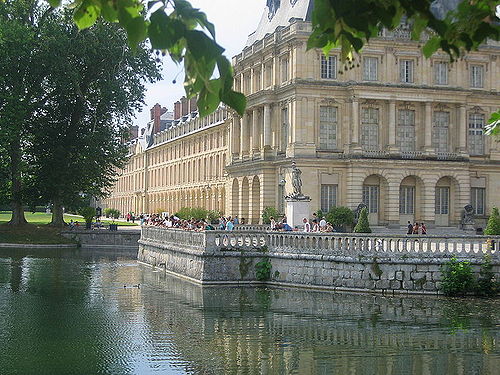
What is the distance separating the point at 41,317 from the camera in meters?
19.1

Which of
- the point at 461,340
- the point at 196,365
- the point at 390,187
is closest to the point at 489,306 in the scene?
the point at 461,340

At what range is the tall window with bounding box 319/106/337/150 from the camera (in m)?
47.3

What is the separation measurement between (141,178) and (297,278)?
8355 cm

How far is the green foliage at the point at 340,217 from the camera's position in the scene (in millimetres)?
43562

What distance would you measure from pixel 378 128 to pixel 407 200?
4.94m

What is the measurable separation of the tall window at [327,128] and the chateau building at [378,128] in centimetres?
6

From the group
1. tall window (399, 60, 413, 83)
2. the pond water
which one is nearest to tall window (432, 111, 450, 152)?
tall window (399, 60, 413, 83)

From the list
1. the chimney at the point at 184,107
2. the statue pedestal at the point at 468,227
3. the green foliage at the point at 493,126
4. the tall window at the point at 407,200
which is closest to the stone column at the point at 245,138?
the tall window at the point at 407,200

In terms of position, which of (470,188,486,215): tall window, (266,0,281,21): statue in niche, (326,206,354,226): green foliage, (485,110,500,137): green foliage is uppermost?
(266,0,281,21): statue in niche

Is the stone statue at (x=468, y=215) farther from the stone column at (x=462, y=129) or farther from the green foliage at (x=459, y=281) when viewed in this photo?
the green foliage at (x=459, y=281)

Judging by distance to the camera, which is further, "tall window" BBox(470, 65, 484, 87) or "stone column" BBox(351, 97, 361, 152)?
"tall window" BBox(470, 65, 484, 87)

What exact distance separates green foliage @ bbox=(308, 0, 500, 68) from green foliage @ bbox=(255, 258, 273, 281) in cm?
2106

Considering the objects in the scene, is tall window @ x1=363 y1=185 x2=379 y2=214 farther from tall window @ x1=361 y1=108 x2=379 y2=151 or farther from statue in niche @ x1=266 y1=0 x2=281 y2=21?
statue in niche @ x1=266 y1=0 x2=281 y2=21

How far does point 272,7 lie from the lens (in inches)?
2221
